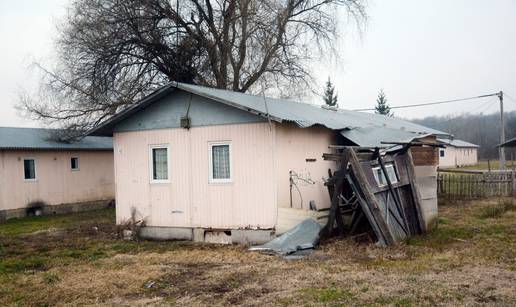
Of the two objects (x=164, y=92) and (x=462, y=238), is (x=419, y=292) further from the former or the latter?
(x=164, y=92)

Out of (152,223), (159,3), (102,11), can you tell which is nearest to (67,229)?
(152,223)

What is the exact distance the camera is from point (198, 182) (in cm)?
1285

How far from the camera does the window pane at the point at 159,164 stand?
44.4 feet

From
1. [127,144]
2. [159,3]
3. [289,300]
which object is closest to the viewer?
[289,300]

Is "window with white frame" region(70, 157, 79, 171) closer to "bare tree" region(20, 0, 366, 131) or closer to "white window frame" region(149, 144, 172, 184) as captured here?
"bare tree" region(20, 0, 366, 131)

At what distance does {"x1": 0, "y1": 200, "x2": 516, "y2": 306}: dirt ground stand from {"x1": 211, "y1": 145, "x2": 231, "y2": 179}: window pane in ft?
5.85

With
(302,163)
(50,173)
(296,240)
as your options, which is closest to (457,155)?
(50,173)

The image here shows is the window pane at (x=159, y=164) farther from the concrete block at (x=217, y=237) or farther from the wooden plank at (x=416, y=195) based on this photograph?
the wooden plank at (x=416, y=195)

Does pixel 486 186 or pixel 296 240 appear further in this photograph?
pixel 486 186

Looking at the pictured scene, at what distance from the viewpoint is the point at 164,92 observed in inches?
514

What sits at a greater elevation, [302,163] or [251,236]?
[302,163]

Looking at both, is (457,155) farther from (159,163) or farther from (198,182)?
(198,182)

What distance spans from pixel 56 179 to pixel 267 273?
16.6 m

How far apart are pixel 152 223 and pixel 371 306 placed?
825 centimetres
